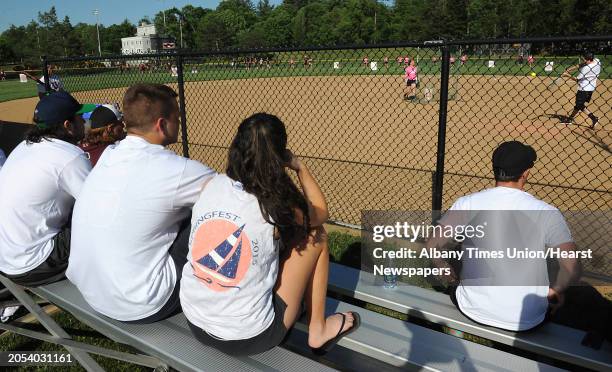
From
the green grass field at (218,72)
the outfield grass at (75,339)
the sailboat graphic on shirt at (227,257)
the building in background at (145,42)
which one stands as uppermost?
the building in background at (145,42)

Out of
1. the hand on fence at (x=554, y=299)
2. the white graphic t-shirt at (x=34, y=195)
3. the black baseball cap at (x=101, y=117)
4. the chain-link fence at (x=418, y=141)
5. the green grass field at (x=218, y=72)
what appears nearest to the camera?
the hand on fence at (x=554, y=299)

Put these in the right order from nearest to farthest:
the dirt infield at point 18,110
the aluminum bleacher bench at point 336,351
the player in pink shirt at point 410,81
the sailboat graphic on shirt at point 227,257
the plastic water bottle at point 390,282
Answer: the sailboat graphic on shirt at point 227,257
the aluminum bleacher bench at point 336,351
the plastic water bottle at point 390,282
the dirt infield at point 18,110
the player in pink shirt at point 410,81

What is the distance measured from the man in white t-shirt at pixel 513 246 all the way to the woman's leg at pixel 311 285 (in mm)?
774

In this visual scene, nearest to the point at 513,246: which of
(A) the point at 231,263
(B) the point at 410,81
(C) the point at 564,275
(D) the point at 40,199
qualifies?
(C) the point at 564,275

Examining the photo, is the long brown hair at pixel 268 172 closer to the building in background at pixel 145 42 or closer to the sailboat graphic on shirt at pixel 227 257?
the sailboat graphic on shirt at pixel 227 257

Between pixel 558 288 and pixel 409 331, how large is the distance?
0.84m

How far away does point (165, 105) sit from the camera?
2.54m

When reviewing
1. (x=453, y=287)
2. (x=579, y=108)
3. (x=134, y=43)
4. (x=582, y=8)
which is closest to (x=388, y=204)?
(x=453, y=287)

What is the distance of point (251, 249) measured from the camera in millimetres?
2043

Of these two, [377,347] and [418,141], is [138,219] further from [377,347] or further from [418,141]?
[418,141]

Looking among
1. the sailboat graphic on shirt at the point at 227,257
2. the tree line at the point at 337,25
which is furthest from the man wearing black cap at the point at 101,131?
the tree line at the point at 337,25

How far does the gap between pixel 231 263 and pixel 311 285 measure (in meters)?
0.53

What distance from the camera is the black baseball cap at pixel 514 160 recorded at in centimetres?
245

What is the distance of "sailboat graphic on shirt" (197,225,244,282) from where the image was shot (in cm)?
203
